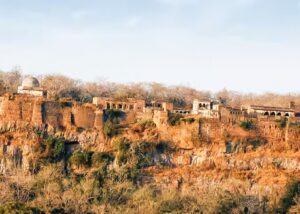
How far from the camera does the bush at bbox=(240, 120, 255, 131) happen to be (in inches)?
1794

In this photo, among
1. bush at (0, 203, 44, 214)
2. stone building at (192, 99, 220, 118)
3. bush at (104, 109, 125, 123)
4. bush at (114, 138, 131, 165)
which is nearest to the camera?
bush at (0, 203, 44, 214)

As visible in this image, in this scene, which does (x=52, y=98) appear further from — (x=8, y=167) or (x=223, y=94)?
(x=223, y=94)

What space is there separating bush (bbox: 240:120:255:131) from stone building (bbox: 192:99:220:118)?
1.74 metres

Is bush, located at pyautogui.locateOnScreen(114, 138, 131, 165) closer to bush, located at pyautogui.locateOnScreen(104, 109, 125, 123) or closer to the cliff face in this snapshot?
the cliff face

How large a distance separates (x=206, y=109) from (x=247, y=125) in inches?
133

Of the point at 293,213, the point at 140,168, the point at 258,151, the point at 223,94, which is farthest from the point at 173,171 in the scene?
the point at 223,94

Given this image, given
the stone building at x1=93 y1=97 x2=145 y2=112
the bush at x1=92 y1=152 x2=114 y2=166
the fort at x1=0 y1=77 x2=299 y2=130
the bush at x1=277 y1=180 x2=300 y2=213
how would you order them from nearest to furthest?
1. the bush at x1=277 y1=180 x2=300 y2=213
2. the bush at x1=92 y1=152 x2=114 y2=166
3. the fort at x1=0 y1=77 x2=299 y2=130
4. the stone building at x1=93 y1=97 x2=145 y2=112

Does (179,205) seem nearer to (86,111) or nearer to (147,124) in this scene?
(147,124)

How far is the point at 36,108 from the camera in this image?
4416cm

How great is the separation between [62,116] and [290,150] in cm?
1454

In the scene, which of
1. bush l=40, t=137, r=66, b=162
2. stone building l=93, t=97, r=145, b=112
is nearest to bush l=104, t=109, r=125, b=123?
stone building l=93, t=97, r=145, b=112

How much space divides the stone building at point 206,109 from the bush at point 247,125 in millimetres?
1742

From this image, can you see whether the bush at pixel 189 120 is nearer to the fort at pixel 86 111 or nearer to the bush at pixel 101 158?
the fort at pixel 86 111

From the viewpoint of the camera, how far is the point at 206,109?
47.8m
